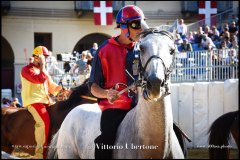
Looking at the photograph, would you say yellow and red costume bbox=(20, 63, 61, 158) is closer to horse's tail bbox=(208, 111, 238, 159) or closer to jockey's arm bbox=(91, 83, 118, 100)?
horse's tail bbox=(208, 111, 238, 159)

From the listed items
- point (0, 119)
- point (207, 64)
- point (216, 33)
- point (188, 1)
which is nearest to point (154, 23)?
point (188, 1)

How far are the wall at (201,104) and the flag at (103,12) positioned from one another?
13.5 metres

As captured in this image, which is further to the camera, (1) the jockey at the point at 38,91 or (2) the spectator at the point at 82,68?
(2) the spectator at the point at 82,68

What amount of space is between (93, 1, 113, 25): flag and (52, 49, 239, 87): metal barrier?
1305 cm

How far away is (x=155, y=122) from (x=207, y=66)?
8959 millimetres

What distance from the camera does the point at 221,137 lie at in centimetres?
632

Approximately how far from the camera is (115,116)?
4.77 meters

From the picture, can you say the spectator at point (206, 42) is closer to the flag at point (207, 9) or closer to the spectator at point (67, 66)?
the spectator at point (67, 66)

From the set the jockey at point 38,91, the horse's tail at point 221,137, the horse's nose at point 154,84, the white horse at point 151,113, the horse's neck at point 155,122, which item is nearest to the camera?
the horse's nose at point 154,84

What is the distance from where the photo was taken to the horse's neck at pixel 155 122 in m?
4.17

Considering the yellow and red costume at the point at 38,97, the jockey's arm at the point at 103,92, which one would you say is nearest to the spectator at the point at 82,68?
the yellow and red costume at the point at 38,97

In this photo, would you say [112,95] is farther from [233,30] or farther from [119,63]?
[233,30]

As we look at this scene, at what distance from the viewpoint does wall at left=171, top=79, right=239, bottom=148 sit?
1204 centimetres

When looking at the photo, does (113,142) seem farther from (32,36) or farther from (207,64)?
(32,36)
